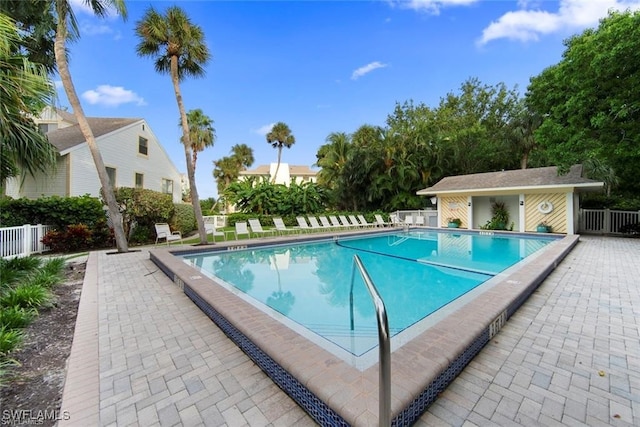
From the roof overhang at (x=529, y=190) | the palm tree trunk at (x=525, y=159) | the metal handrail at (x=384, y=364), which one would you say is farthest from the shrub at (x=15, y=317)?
the palm tree trunk at (x=525, y=159)

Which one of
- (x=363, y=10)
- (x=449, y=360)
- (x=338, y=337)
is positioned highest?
(x=363, y=10)

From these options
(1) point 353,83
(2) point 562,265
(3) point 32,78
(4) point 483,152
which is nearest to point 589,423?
(2) point 562,265

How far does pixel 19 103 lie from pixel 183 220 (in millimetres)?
11306

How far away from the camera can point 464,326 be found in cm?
314

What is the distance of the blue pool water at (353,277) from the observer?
14.1 ft

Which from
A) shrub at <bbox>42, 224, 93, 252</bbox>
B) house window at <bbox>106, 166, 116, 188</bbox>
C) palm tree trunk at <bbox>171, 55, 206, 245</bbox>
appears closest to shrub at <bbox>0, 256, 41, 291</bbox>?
shrub at <bbox>42, 224, 93, 252</bbox>

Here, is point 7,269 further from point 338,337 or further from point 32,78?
point 338,337

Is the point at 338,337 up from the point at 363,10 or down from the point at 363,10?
down

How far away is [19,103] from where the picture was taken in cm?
460

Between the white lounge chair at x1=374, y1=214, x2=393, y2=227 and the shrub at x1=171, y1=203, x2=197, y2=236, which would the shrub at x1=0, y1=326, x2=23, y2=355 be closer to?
the shrub at x1=171, y1=203, x2=197, y2=236

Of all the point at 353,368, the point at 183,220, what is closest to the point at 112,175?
the point at 183,220

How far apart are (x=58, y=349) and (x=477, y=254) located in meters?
11.1

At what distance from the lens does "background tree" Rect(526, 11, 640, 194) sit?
10242 millimetres

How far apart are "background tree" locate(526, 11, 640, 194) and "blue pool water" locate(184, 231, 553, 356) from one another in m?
4.55
